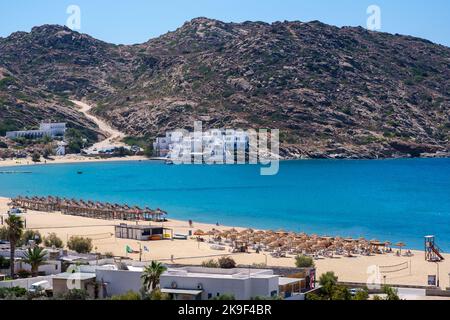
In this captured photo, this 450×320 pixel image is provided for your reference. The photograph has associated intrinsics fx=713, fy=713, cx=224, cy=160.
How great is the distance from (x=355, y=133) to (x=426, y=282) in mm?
104060

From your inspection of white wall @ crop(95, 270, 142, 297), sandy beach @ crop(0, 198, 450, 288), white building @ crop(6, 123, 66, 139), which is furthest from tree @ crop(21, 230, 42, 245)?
white building @ crop(6, 123, 66, 139)

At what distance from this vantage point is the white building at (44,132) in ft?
416

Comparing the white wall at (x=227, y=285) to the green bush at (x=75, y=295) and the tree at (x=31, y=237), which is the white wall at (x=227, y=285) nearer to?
the green bush at (x=75, y=295)

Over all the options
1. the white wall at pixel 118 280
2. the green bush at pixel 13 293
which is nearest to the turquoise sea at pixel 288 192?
the white wall at pixel 118 280

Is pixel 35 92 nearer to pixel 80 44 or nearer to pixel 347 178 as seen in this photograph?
pixel 80 44

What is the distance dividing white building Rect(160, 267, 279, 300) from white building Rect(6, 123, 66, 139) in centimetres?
11521

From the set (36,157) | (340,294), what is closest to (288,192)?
(36,157)

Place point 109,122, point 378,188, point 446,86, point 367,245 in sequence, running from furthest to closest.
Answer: point 446,86 < point 109,122 < point 378,188 < point 367,245

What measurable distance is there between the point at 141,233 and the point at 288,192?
145ft

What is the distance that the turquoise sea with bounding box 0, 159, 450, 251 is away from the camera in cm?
5469

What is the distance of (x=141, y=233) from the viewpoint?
1564 inches

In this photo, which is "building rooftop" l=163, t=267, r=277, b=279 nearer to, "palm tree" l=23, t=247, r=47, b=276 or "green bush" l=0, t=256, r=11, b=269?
"palm tree" l=23, t=247, r=47, b=276
